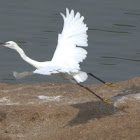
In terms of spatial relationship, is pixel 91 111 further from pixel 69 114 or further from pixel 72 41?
pixel 72 41

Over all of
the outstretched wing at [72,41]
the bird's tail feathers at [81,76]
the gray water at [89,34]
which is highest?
the outstretched wing at [72,41]

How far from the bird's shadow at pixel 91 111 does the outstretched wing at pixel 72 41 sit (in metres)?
0.87

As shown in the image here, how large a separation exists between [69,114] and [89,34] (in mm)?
6850

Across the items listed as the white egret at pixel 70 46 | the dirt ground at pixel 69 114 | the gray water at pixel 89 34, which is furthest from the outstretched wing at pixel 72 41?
the gray water at pixel 89 34

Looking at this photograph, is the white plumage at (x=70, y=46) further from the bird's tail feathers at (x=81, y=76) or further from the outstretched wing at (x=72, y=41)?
the bird's tail feathers at (x=81, y=76)

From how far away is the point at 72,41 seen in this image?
8109 millimetres

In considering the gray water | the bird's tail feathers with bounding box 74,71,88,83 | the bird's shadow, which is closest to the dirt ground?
the bird's shadow

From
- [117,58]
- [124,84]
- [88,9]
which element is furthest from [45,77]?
[88,9]

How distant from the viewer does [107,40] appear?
43.5ft

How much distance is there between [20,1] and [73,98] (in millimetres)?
8283

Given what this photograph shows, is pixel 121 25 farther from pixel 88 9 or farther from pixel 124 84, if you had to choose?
pixel 124 84

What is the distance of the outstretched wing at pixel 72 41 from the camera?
7838mm

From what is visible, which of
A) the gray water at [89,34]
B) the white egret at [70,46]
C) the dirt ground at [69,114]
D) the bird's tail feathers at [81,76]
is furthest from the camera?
the gray water at [89,34]

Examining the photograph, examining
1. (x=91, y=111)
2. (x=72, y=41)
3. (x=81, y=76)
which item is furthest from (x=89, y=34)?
(x=91, y=111)
